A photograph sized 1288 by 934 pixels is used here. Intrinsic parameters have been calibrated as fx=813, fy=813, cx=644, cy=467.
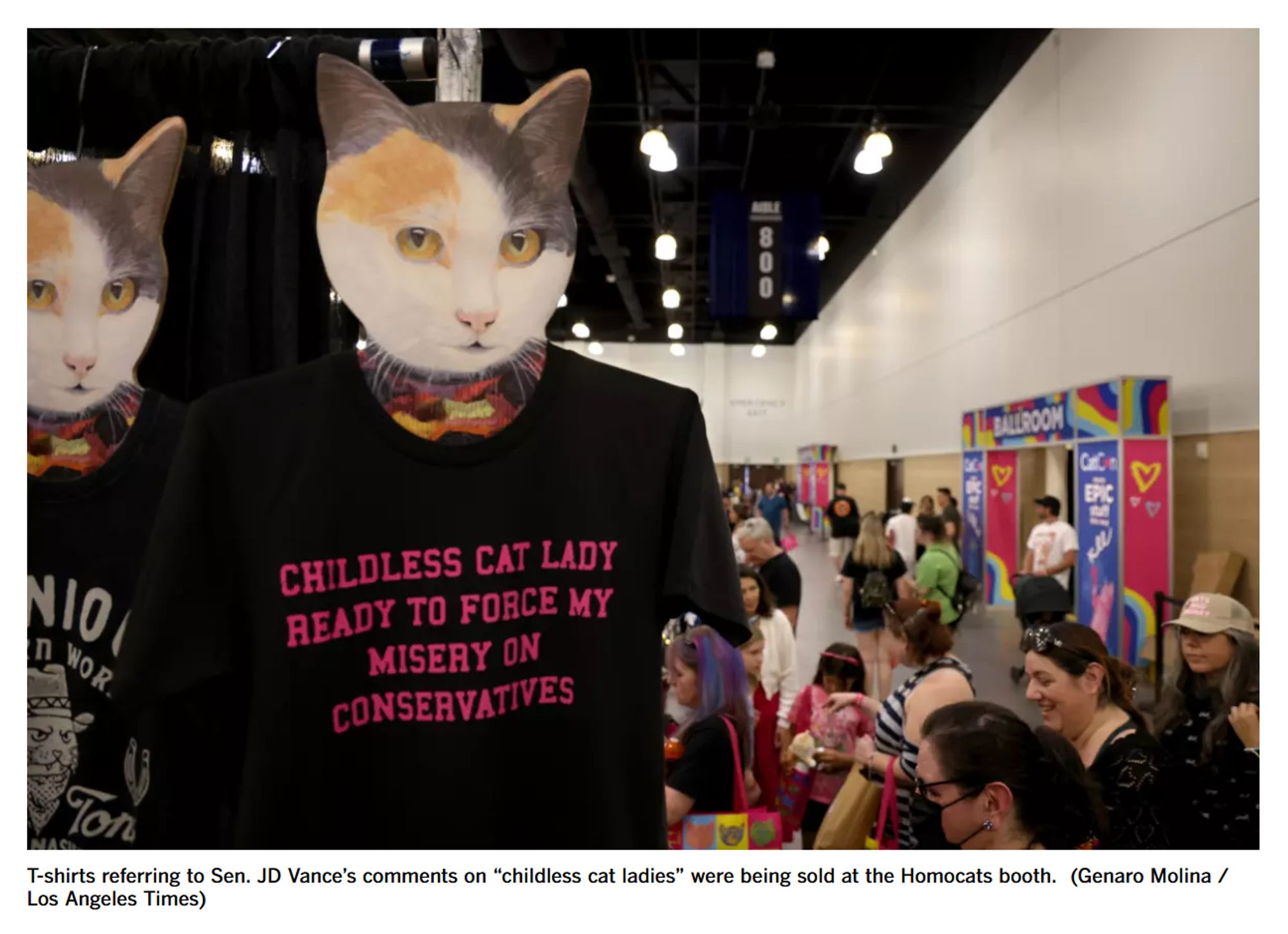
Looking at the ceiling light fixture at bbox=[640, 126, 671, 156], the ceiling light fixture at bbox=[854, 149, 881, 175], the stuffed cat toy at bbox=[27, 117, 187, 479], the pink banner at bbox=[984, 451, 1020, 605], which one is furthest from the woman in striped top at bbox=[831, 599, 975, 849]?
the ceiling light fixture at bbox=[854, 149, 881, 175]

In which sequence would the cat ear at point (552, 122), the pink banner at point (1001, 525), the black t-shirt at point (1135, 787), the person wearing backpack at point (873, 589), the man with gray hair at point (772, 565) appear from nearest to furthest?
the cat ear at point (552, 122) → the black t-shirt at point (1135, 787) → the man with gray hair at point (772, 565) → the person wearing backpack at point (873, 589) → the pink banner at point (1001, 525)

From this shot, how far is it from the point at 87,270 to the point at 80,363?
0.16 meters

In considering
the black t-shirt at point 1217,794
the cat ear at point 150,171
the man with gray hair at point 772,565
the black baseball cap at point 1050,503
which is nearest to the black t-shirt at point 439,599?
the cat ear at point 150,171

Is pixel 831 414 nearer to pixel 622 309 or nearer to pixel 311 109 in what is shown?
pixel 622 309

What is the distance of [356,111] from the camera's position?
4.07ft

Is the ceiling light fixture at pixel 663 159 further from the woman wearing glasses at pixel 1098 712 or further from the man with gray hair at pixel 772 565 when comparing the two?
the woman wearing glasses at pixel 1098 712

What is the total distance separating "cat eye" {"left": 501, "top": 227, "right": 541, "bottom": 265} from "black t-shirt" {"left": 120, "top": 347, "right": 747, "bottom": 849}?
21 centimetres

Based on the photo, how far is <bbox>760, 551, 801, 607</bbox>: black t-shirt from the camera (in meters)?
4.11

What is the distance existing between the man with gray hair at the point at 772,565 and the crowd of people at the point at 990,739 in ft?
2.19

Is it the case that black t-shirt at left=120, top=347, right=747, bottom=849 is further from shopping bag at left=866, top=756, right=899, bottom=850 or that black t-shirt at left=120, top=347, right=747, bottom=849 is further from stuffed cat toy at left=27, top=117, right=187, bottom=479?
shopping bag at left=866, top=756, right=899, bottom=850

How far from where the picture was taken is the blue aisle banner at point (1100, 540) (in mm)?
5156

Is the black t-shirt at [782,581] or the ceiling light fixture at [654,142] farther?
the ceiling light fixture at [654,142]

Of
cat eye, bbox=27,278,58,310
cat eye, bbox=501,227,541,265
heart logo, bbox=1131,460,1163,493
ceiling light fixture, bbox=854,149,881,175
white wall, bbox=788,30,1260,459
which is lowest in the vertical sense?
heart logo, bbox=1131,460,1163,493
